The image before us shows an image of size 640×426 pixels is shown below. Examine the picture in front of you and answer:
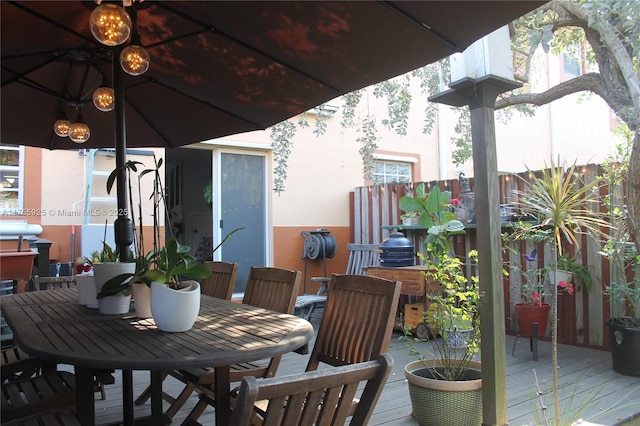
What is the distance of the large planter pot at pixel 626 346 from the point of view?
3588mm

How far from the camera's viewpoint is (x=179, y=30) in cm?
248

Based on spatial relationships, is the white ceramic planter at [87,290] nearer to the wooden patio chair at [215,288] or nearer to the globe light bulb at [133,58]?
the wooden patio chair at [215,288]

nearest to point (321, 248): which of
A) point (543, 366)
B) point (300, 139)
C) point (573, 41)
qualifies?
point (300, 139)

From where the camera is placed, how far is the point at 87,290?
222 centimetres

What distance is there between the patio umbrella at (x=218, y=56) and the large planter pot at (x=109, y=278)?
0.87 ft

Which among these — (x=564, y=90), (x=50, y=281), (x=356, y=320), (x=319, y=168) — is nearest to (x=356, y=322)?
(x=356, y=320)

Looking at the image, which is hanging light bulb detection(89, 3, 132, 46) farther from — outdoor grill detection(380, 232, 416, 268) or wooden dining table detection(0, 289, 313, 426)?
outdoor grill detection(380, 232, 416, 268)

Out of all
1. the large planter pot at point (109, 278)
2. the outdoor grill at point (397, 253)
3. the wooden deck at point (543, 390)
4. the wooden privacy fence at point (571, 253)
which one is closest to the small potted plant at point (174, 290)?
the large planter pot at point (109, 278)

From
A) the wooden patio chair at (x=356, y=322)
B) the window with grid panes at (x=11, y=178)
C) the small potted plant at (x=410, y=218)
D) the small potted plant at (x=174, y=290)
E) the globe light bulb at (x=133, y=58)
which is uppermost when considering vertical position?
the globe light bulb at (x=133, y=58)

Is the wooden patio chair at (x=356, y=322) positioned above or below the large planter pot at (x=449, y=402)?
above

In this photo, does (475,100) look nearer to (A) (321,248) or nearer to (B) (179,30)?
(B) (179,30)

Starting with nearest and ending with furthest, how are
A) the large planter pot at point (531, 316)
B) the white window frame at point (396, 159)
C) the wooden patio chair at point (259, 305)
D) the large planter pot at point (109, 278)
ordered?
the large planter pot at point (109, 278) → the wooden patio chair at point (259, 305) → the large planter pot at point (531, 316) → the white window frame at point (396, 159)

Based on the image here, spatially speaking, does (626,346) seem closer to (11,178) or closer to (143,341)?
(143,341)

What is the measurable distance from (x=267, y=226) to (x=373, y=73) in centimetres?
439
